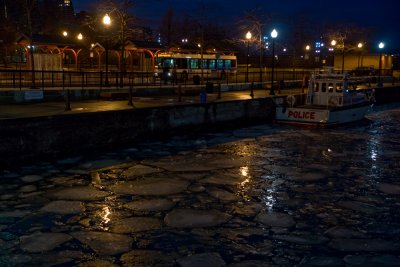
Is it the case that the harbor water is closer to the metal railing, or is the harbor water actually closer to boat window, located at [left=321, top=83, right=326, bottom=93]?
boat window, located at [left=321, top=83, right=326, bottom=93]

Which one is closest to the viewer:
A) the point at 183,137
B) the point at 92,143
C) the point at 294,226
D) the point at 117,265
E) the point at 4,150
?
the point at 117,265

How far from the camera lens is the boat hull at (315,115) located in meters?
22.9

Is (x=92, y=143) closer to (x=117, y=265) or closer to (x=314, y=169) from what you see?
(x=314, y=169)

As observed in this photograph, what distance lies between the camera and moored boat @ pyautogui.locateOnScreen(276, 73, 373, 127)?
23.2 meters

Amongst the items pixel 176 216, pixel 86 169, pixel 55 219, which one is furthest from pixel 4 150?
pixel 176 216

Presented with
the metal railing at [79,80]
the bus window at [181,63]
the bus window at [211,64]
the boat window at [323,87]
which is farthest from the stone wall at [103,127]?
the bus window at [211,64]

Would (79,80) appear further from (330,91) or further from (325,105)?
(330,91)

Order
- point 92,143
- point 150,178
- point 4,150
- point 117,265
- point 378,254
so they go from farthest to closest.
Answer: point 92,143 < point 4,150 < point 150,178 < point 378,254 < point 117,265

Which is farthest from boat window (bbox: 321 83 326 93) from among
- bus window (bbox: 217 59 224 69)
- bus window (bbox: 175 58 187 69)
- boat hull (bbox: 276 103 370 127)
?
bus window (bbox: 217 59 224 69)

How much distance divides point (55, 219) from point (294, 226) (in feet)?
15.2

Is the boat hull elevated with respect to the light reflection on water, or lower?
elevated

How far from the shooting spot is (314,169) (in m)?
13.8

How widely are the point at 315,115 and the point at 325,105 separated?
224 cm

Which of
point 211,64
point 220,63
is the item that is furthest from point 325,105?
point 220,63
